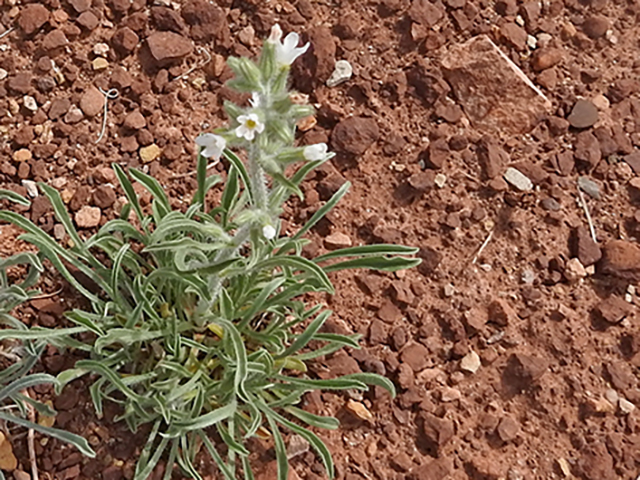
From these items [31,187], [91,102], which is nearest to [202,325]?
[31,187]

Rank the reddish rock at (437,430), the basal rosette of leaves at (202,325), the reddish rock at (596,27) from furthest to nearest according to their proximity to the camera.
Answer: the reddish rock at (596,27) → the reddish rock at (437,430) → the basal rosette of leaves at (202,325)

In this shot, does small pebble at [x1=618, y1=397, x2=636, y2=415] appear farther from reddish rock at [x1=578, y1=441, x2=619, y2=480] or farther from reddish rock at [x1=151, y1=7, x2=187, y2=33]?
reddish rock at [x1=151, y1=7, x2=187, y2=33]

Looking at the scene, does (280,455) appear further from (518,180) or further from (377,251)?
(518,180)

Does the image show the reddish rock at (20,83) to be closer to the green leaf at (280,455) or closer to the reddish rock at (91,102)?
the reddish rock at (91,102)

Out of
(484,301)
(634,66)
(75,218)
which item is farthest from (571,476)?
(75,218)

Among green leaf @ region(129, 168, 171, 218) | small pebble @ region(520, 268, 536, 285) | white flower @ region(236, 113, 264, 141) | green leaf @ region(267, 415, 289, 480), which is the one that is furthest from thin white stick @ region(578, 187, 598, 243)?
white flower @ region(236, 113, 264, 141)

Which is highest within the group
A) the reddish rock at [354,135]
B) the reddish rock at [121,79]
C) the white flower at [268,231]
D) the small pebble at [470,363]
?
the white flower at [268,231]

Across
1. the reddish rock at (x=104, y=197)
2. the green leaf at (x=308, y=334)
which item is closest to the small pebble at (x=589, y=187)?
the green leaf at (x=308, y=334)
